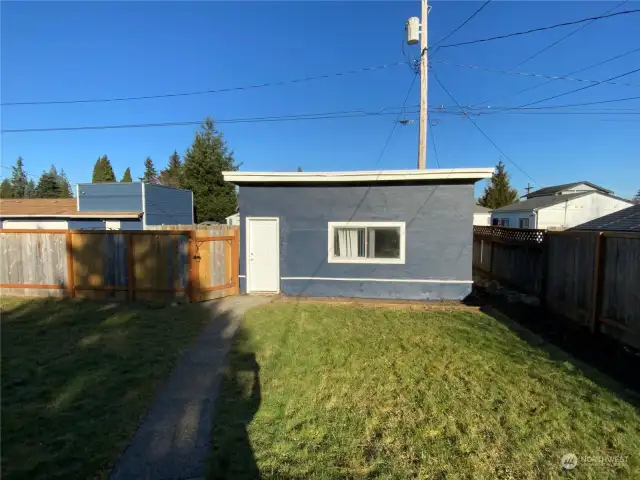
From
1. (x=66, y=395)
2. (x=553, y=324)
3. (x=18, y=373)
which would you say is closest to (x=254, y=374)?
(x=66, y=395)

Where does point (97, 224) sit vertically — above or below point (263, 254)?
above

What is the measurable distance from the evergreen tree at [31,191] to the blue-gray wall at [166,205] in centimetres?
4490

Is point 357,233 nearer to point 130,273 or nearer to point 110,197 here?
point 130,273

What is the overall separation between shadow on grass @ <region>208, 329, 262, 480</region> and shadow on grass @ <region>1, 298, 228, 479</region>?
0.30m

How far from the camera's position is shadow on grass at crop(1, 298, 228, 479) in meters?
2.85

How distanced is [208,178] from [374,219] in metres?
27.1

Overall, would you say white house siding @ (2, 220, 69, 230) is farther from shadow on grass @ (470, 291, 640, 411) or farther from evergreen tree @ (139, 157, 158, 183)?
evergreen tree @ (139, 157, 158, 183)

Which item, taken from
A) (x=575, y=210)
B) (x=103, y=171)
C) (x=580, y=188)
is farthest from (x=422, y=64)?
(x=103, y=171)

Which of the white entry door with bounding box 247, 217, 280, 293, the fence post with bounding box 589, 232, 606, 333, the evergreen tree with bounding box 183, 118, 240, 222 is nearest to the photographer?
the fence post with bounding box 589, 232, 606, 333

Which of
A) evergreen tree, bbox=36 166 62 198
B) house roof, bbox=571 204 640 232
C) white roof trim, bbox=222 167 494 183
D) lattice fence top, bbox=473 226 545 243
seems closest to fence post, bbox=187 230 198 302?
white roof trim, bbox=222 167 494 183

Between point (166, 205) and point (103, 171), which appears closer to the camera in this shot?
point (166, 205)

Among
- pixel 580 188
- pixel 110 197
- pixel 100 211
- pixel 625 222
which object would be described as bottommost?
pixel 625 222

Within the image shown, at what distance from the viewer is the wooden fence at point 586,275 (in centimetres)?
484

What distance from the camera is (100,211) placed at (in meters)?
22.0
